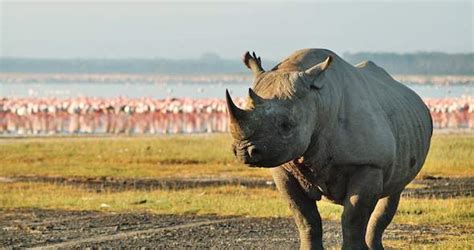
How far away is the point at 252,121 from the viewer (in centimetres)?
945

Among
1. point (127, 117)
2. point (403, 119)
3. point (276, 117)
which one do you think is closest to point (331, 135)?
point (276, 117)

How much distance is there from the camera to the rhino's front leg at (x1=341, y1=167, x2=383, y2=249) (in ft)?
35.7

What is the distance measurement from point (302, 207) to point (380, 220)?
1567 mm

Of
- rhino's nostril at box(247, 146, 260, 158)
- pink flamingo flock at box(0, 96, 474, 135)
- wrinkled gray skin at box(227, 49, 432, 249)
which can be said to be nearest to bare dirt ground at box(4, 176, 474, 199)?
wrinkled gray skin at box(227, 49, 432, 249)

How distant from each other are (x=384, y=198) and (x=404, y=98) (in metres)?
0.99

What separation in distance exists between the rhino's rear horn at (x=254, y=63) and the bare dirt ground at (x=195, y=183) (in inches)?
474

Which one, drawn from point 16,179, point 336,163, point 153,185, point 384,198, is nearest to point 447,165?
point 153,185

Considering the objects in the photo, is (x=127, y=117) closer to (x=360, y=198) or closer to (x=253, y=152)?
(x=360, y=198)

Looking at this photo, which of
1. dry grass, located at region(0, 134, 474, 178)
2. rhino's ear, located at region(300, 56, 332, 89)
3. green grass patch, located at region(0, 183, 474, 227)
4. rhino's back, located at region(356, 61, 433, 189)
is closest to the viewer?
rhino's ear, located at region(300, 56, 332, 89)

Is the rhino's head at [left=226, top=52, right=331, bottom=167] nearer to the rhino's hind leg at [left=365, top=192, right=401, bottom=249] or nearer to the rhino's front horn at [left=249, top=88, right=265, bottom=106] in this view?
the rhino's front horn at [left=249, top=88, right=265, bottom=106]

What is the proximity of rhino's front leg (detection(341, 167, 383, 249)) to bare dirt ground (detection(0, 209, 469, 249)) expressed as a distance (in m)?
3.10

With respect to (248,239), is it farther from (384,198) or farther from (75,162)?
(75,162)

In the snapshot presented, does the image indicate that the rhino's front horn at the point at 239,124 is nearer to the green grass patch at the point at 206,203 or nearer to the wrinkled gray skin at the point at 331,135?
the wrinkled gray skin at the point at 331,135

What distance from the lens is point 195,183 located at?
26.3 meters
